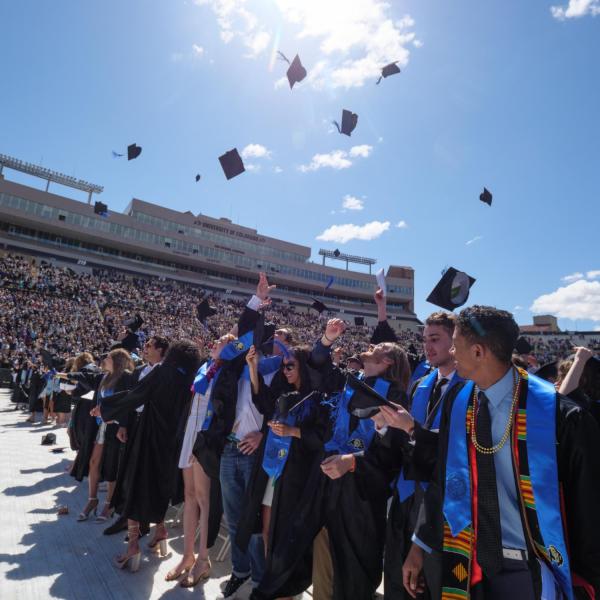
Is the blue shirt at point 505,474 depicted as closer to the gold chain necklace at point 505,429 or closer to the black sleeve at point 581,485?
the gold chain necklace at point 505,429

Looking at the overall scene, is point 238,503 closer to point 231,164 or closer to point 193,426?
point 193,426

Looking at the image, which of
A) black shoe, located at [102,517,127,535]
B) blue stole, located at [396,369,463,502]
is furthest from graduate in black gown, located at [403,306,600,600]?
black shoe, located at [102,517,127,535]

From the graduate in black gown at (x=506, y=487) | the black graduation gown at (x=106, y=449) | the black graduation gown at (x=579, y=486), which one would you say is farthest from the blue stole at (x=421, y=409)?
the black graduation gown at (x=106, y=449)

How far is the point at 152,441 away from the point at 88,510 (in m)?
1.47

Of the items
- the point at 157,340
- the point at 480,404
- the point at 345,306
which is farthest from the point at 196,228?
the point at 480,404

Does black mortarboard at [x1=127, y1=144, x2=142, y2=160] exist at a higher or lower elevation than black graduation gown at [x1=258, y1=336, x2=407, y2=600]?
higher

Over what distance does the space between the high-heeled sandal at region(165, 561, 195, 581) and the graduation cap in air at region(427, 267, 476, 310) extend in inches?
136

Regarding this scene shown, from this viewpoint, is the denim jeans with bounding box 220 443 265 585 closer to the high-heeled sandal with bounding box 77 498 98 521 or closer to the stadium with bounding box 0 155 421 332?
the high-heeled sandal with bounding box 77 498 98 521

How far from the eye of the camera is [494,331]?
160cm

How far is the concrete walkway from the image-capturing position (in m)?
2.81

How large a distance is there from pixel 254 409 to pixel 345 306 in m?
58.6

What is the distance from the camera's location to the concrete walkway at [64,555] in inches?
111

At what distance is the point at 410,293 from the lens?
213ft

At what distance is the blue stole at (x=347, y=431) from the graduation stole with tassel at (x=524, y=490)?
0.79 metres
